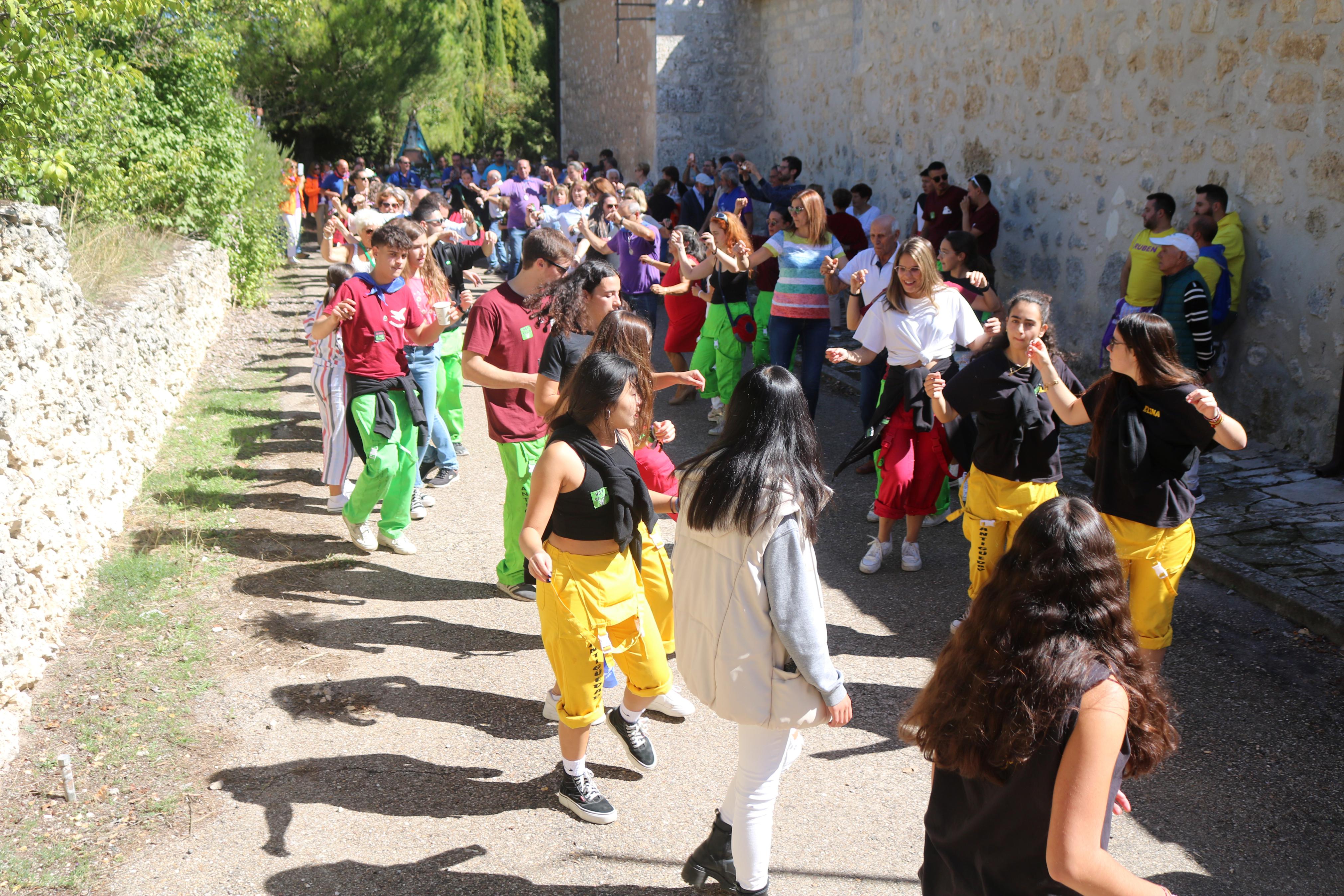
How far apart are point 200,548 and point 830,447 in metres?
4.60

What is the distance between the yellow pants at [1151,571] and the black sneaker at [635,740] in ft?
6.18

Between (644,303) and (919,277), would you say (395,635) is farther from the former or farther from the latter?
(644,303)

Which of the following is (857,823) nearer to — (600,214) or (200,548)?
(200,548)

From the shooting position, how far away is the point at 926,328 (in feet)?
19.2

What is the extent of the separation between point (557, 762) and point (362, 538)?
8.60 feet

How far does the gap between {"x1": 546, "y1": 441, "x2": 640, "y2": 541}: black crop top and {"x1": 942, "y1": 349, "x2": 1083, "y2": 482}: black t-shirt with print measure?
1.88 m

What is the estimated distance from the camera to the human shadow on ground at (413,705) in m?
4.32

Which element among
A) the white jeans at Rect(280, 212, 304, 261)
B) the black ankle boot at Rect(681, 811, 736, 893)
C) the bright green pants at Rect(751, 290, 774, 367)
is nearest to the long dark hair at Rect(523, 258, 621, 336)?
the black ankle boot at Rect(681, 811, 736, 893)

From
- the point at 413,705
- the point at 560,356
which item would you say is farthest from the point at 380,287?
the point at 413,705

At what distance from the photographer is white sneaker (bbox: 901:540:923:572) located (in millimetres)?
5910

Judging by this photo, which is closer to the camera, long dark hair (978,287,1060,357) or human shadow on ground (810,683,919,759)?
human shadow on ground (810,683,919,759)

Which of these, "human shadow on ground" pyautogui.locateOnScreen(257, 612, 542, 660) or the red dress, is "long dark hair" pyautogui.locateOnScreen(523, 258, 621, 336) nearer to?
"human shadow on ground" pyautogui.locateOnScreen(257, 612, 542, 660)

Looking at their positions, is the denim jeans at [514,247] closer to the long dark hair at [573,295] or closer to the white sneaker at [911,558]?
the white sneaker at [911,558]

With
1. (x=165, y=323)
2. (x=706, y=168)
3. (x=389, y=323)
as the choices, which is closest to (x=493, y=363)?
(x=389, y=323)
